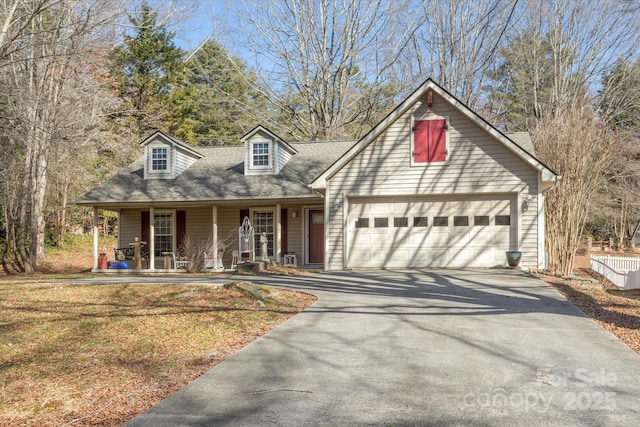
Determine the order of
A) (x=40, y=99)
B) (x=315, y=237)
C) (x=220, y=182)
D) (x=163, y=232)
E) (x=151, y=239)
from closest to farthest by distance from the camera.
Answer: (x=40, y=99) → (x=151, y=239) → (x=315, y=237) → (x=220, y=182) → (x=163, y=232)

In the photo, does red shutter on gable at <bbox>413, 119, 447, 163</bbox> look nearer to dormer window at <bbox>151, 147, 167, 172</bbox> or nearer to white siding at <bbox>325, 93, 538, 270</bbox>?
white siding at <bbox>325, 93, 538, 270</bbox>

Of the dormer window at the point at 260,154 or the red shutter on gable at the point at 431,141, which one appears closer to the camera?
the red shutter on gable at the point at 431,141

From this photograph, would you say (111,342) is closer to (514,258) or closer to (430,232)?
(430,232)

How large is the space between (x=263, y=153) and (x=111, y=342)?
46.0ft

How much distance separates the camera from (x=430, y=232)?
16.5 metres

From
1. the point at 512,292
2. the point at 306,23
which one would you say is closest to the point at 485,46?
the point at 306,23

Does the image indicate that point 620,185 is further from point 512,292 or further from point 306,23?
point 512,292

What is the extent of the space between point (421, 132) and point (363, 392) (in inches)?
496

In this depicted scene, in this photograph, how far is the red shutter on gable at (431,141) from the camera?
1633cm

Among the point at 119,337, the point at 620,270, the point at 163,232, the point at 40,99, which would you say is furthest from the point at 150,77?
the point at 119,337

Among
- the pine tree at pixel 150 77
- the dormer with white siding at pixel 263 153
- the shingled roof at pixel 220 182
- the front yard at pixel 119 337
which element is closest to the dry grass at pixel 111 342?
the front yard at pixel 119 337

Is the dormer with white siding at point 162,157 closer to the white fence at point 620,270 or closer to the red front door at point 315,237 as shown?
the red front door at point 315,237

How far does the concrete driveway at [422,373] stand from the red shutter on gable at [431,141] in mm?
7669

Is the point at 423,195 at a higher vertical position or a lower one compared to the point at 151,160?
lower
